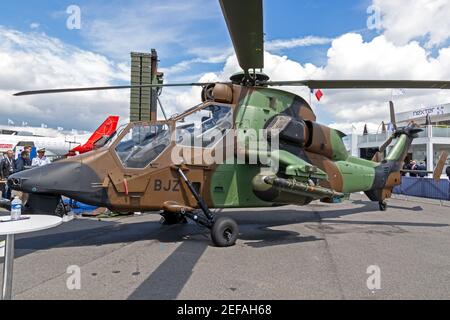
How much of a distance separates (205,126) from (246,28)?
2697 millimetres

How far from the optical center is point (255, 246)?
22.1 ft

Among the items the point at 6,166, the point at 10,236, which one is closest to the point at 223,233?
the point at 10,236

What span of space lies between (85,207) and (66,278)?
6.84m

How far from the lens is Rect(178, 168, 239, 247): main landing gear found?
257 inches

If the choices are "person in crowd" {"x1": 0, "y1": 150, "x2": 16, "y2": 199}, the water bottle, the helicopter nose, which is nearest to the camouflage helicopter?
the helicopter nose

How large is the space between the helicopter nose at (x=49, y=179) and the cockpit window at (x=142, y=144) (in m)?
0.83

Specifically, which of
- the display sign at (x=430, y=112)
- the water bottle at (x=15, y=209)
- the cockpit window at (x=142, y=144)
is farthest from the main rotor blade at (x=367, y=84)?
the display sign at (x=430, y=112)

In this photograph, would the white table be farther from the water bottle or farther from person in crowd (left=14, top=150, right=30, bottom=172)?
person in crowd (left=14, top=150, right=30, bottom=172)

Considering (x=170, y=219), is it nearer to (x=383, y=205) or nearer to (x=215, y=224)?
(x=215, y=224)

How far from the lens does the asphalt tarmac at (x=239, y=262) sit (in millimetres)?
4316

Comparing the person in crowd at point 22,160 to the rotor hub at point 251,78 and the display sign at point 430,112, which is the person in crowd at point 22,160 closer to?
the rotor hub at point 251,78

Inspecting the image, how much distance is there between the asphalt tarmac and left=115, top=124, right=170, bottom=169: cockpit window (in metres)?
1.63

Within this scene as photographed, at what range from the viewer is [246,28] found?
4.89 m
